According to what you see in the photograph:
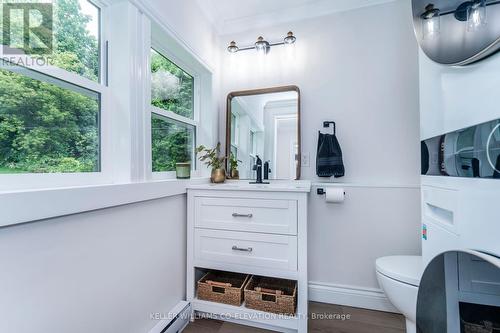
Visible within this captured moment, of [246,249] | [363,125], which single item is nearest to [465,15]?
[363,125]

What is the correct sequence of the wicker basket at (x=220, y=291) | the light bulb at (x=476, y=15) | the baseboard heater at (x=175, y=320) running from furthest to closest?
the wicker basket at (x=220, y=291) < the baseboard heater at (x=175, y=320) < the light bulb at (x=476, y=15)

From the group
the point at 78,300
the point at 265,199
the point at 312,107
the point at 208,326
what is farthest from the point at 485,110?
the point at 208,326

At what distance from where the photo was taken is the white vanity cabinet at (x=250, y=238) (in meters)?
1.33

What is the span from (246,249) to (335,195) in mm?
766

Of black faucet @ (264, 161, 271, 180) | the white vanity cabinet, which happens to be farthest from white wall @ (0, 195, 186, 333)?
black faucet @ (264, 161, 271, 180)

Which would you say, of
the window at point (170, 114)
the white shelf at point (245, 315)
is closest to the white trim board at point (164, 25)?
the window at point (170, 114)

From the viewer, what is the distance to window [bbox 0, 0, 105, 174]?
2.64ft

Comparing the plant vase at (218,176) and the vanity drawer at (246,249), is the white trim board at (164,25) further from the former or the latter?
the vanity drawer at (246,249)

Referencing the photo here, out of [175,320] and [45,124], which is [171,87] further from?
[175,320]

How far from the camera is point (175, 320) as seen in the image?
1348 millimetres

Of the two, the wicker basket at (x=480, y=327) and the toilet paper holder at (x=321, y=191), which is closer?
the wicker basket at (x=480, y=327)

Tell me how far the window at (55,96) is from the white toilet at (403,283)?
160 centimetres

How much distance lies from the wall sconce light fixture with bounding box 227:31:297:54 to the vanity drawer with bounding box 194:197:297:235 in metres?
1.32

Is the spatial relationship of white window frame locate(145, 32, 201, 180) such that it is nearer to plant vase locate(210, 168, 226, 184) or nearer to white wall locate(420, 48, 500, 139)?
plant vase locate(210, 168, 226, 184)
